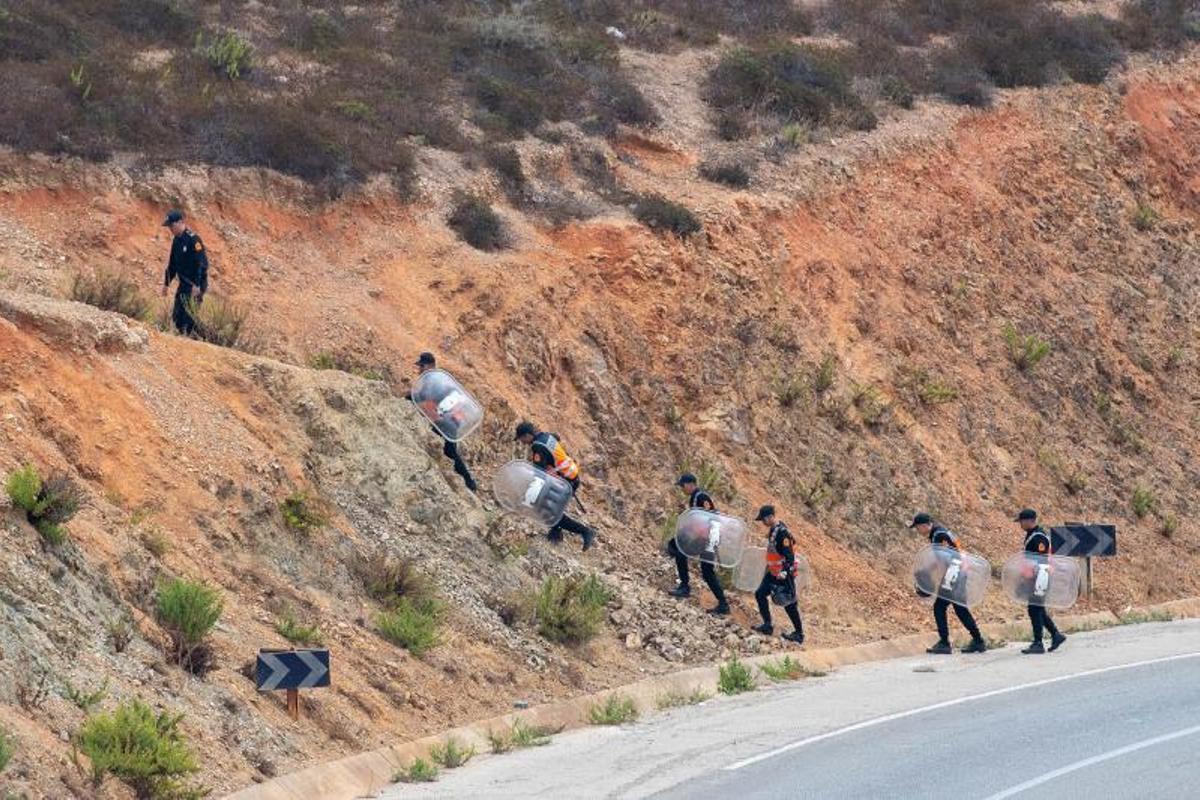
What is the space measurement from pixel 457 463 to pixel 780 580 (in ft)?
11.7

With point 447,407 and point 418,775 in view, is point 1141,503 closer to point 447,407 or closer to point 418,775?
point 447,407

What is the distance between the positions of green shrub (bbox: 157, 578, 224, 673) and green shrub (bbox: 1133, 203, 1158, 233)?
75.7 ft

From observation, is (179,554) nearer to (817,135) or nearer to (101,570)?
(101,570)

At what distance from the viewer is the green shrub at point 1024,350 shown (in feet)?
90.9

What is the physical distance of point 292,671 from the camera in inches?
525

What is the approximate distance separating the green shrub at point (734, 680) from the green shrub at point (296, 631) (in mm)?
4385

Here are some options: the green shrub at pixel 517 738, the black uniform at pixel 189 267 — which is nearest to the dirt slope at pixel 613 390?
the green shrub at pixel 517 738

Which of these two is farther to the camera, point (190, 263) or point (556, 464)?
point (190, 263)

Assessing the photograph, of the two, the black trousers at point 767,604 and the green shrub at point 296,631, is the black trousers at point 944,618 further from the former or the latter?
the green shrub at point 296,631

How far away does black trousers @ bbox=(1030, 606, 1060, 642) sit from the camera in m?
19.9

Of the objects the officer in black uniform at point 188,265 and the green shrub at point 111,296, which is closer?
the green shrub at point 111,296

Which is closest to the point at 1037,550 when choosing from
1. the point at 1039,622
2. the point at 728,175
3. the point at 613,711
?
the point at 1039,622

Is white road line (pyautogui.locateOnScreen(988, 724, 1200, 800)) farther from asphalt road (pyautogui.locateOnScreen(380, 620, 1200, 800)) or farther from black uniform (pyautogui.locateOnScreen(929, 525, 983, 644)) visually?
black uniform (pyautogui.locateOnScreen(929, 525, 983, 644))

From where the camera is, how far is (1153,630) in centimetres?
2205
